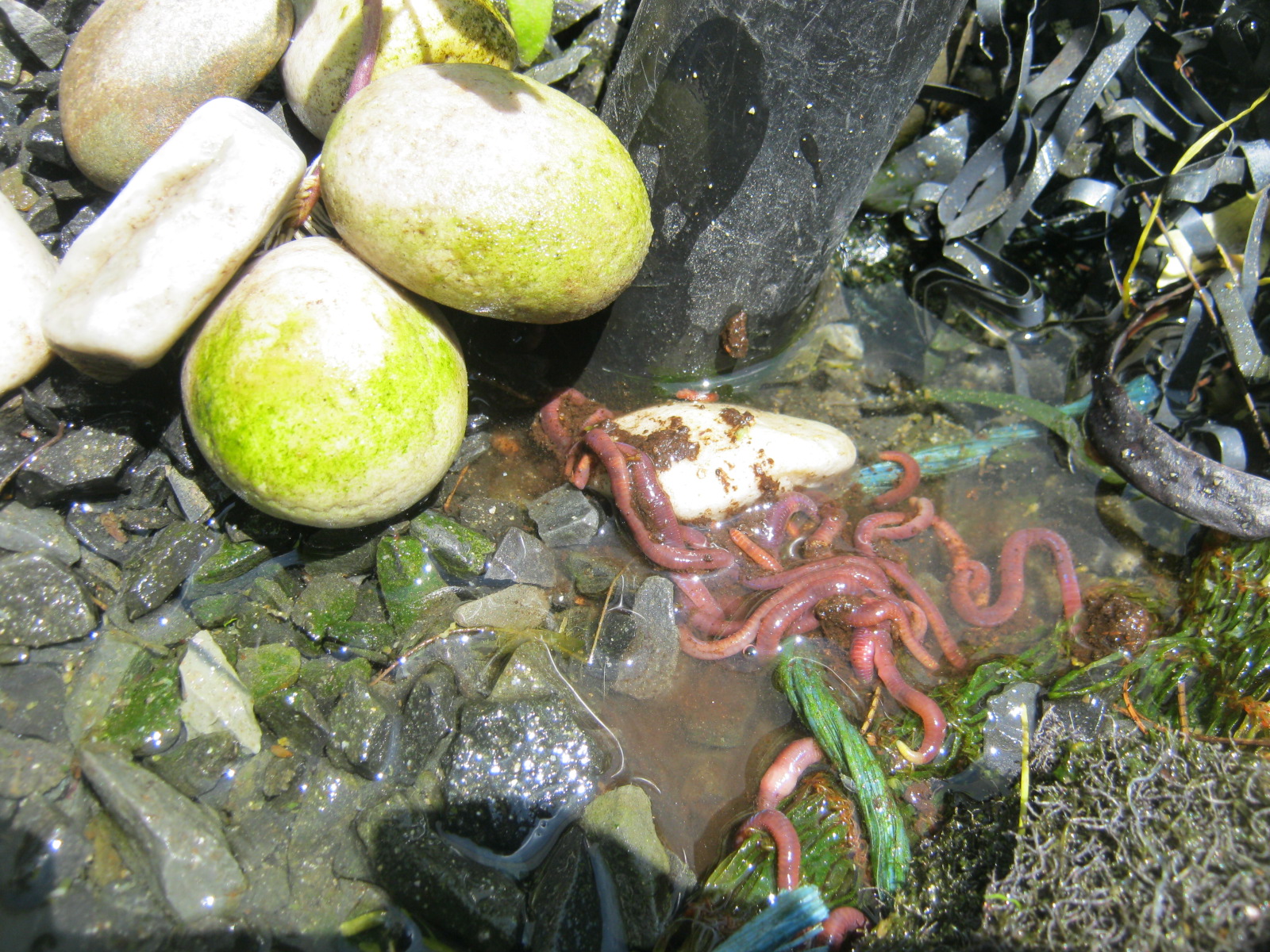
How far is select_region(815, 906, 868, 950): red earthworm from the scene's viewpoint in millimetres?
2711

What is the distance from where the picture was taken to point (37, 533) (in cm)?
293

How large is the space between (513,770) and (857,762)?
143 centimetres

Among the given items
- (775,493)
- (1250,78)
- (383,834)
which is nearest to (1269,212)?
(1250,78)

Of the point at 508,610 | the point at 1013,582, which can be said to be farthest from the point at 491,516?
the point at 1013,582

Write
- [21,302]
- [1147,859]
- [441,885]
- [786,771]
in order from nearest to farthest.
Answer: [1147,859], [441,885], [21,302], [786,771]

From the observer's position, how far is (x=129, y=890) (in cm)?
251

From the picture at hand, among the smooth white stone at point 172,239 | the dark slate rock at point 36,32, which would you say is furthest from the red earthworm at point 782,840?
the dark slate rock at point 36,32

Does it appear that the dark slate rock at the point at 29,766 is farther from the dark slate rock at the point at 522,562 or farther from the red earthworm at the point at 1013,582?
the red earthworm at the point at 1013,582

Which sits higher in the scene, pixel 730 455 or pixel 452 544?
pixel 730 455

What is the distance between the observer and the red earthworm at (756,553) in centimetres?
354

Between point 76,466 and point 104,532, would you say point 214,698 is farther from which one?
point 76,466

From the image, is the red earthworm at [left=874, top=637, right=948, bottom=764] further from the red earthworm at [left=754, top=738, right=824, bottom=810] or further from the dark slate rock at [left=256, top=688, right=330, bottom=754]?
the dark slate rock at [left=256, top=688, right=330, bottom=754]

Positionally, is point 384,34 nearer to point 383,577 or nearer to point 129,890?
point 383,577

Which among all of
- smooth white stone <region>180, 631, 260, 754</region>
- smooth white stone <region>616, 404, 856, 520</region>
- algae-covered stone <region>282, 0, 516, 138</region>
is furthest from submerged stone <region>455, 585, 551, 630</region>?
algae-covered stone <region>282, 0, 516, 138</region>
